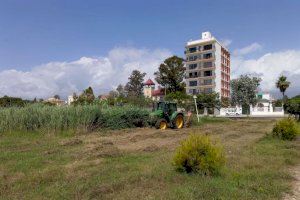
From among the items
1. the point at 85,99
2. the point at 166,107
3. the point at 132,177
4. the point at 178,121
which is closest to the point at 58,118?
the point at 166,107

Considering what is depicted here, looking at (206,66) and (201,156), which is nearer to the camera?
(201,156)

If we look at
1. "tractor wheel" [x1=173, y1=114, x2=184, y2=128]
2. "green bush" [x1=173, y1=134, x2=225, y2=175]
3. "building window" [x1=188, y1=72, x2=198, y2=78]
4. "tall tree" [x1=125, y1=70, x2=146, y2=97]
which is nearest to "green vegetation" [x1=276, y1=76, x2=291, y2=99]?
"building window" [x1=188, y1=72, x2=198, y2=78]

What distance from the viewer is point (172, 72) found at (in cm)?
7881

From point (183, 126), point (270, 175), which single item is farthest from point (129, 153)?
point (183, 126)

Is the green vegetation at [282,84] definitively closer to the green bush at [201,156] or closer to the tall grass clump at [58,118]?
the tall grass clump at [58,118]

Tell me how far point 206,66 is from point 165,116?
58618 mm

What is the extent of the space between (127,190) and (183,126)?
19211mm

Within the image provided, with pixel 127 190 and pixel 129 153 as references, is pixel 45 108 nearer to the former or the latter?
pixel 129 153

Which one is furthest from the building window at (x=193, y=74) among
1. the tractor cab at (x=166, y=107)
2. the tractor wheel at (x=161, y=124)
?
the tractor wheel at (x=161, y=124)

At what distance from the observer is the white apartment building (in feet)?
254

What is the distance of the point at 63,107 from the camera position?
752 inches

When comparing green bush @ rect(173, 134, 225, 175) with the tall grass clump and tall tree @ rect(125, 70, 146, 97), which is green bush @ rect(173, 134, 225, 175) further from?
tall tree @ rect(125, 70, 146, 97)

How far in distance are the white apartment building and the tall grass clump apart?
58270mm

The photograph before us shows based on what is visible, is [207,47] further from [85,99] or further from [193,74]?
[85,99]
